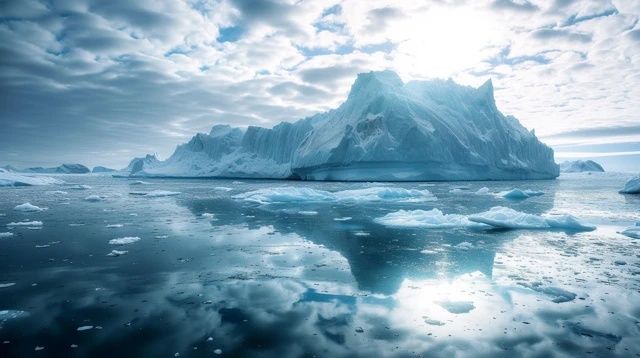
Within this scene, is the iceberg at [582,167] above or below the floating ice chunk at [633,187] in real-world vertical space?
above

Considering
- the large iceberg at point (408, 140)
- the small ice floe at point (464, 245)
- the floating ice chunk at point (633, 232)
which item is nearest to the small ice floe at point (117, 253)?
the small ice floe at point (464, 245)

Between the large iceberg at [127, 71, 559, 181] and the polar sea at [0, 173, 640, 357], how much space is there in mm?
30627

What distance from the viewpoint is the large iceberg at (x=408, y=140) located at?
40.5 meters

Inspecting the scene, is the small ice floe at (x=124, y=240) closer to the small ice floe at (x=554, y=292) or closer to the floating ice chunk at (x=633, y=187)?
the small ice floe at (x=554, y=292)

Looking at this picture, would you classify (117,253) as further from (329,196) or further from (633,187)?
(633,187)

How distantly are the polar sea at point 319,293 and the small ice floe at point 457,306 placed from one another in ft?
0.08

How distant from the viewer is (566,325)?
4230 millimetres

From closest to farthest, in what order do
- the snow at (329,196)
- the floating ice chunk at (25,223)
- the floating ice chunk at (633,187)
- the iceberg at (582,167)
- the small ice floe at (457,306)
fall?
the small ice floe at (457,306), the floating ice chunk at (25,223), the snow at (329,196), the floating ice chunk at (633,187), the iceberg at (582,167)

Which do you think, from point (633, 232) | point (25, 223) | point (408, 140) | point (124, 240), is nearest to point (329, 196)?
point (124, 240)

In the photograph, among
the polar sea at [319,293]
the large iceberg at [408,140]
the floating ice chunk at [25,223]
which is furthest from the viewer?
the large iceberg at [408,140]

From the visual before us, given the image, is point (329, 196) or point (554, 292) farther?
point (329, 196)

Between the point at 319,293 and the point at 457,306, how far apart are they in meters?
1.78

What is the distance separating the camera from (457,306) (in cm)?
485

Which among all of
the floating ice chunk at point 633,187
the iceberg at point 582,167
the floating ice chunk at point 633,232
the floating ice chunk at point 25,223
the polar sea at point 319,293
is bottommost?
the floating ice chunk at point 25,223
